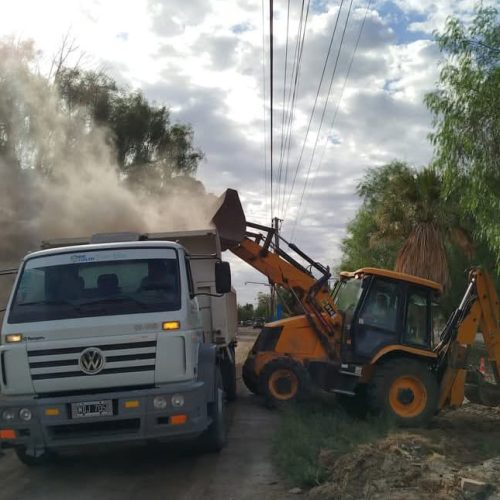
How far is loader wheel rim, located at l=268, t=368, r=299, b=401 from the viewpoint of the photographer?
1173 cm

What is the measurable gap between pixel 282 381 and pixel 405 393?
2.20 m

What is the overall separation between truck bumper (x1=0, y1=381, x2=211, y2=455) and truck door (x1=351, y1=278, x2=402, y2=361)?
4886mm

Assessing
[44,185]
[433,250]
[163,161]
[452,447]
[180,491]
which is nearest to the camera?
[180,491]

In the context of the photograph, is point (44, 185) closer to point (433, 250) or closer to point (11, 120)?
point (11, 120)

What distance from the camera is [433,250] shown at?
18.3m

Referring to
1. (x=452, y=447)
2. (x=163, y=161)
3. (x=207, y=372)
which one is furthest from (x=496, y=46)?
(x=163, y=161)

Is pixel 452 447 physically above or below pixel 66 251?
below

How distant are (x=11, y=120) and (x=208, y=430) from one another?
12.1 metres

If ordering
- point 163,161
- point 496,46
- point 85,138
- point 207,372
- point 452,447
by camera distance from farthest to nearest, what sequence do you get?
point 163,161
point 85,138
point 496,46
point 452,447
point 207,372

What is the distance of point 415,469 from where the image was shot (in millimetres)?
6453

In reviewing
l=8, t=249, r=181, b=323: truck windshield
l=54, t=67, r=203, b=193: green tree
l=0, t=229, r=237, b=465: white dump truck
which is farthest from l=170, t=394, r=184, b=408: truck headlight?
l=54, t=67, r=203, b=193: green tree

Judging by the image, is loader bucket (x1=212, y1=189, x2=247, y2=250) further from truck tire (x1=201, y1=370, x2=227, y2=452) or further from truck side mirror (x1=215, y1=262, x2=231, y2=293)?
truck tire (x1=201, y1=370, x2=227, y2=452)

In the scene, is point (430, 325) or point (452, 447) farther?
point (430, 325)

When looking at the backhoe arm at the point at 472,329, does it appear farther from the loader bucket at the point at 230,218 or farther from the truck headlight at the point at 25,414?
the truck headlight at the point at 25,414
